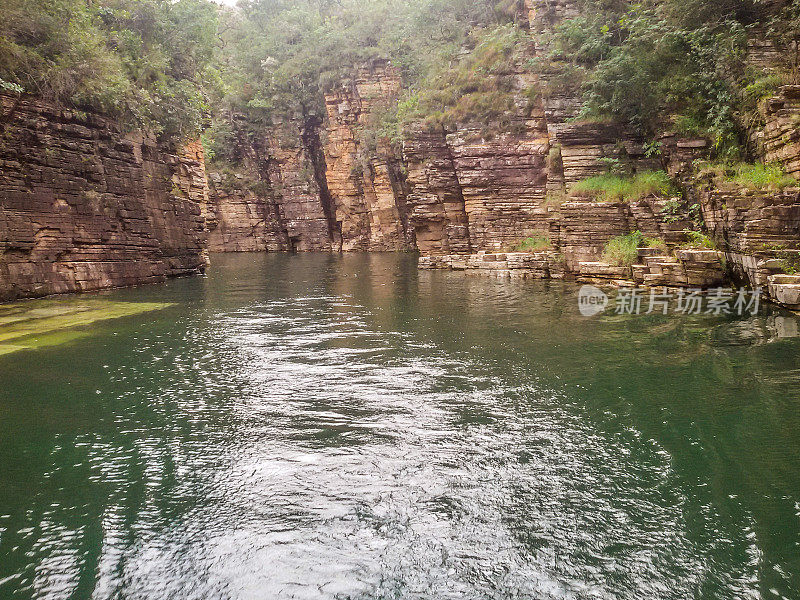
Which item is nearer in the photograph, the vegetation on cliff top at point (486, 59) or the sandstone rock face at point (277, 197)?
the vegetation on cliff top at point (486, 59)

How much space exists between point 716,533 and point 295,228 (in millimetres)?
45234

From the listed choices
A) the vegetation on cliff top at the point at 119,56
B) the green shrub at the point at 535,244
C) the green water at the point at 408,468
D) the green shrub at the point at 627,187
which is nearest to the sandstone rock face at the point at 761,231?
the green water at the point at 408,468

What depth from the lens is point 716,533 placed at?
3865mm

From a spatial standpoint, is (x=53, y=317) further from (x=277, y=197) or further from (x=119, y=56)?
(x=277, y=197)

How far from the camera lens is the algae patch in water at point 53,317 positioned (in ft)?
34.4

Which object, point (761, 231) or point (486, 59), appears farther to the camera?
point (486, 59)

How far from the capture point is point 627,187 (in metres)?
17.9

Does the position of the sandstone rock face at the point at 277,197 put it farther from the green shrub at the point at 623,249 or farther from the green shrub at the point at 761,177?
the green shrub at the point at 761,177

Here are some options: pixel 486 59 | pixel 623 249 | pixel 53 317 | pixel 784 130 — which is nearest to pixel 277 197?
pixel 486 59

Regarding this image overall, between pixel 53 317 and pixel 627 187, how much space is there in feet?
56.2

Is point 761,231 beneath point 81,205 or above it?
beneath

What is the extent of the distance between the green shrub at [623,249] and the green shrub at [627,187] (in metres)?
1.42

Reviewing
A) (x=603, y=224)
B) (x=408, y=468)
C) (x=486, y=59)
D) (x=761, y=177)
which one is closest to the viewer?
(x=408, y=468)

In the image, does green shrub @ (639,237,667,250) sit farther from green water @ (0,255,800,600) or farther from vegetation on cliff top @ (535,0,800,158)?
green water @ (0,255,800,600)
